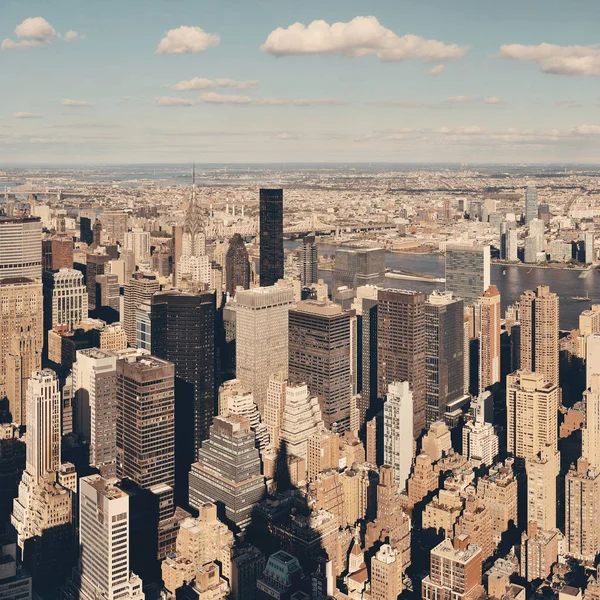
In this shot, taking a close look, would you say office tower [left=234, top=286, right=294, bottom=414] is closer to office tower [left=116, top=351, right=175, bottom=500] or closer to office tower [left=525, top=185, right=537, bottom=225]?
office tower [left=116, top=351, right=175, bottom=500]

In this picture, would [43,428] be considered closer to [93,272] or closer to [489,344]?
[489,344]

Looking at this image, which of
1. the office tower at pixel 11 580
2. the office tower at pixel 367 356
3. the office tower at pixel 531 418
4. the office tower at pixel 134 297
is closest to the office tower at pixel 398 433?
the office tower at pixel 531 418

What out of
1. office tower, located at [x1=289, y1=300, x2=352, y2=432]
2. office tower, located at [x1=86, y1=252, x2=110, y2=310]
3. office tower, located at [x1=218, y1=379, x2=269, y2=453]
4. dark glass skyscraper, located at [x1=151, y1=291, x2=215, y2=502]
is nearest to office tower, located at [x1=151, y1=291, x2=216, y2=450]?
dark glass skyscraper, located at [x1=151, y1=291, x2=215, y2=502]

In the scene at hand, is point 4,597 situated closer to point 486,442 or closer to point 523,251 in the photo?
point 486,442

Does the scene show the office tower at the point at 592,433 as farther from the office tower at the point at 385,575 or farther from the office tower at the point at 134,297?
the office tower at the point at 134,297

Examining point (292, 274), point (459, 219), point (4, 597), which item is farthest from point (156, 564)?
point (459, 219)

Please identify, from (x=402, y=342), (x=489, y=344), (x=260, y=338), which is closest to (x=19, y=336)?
(x=260, y=338)
